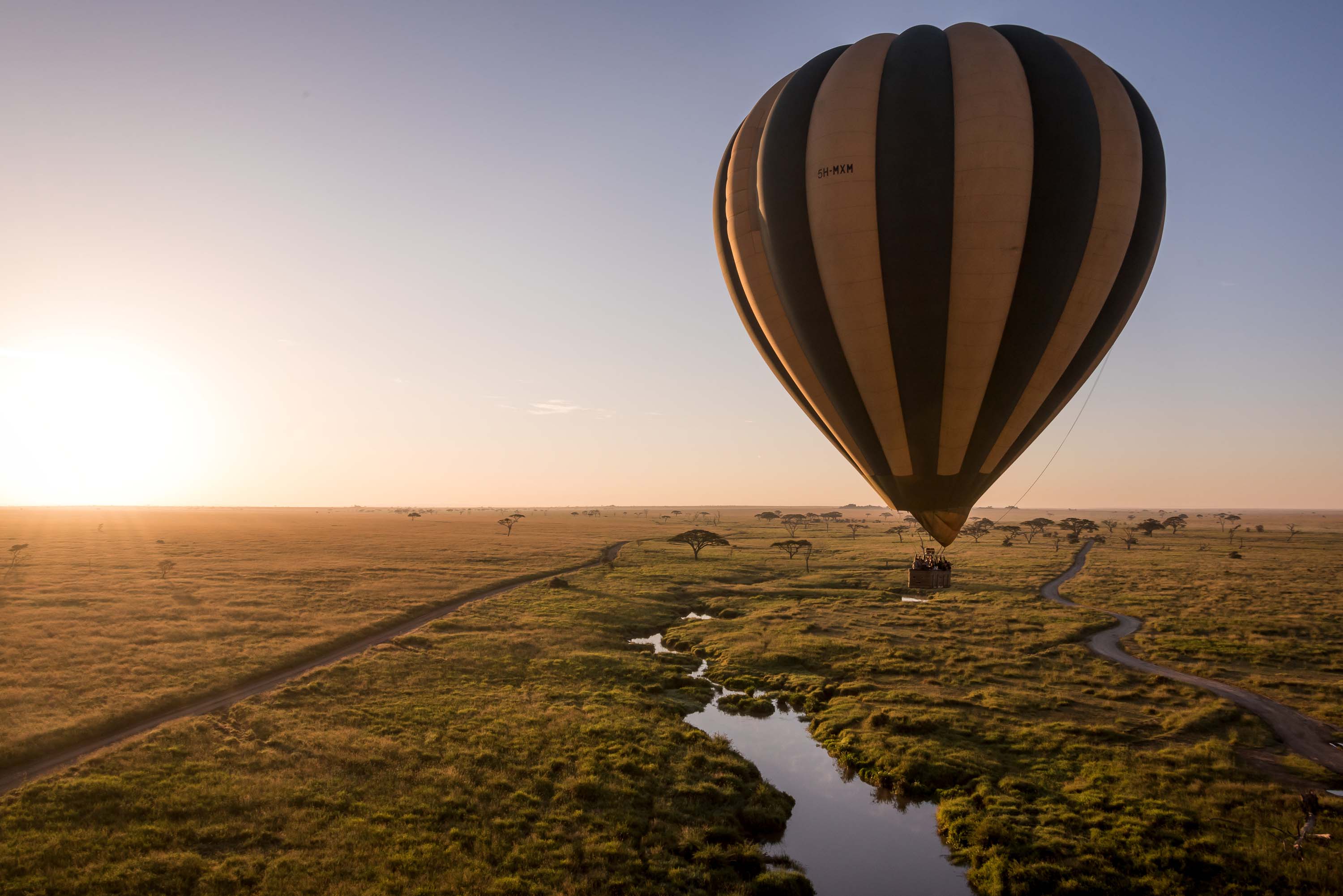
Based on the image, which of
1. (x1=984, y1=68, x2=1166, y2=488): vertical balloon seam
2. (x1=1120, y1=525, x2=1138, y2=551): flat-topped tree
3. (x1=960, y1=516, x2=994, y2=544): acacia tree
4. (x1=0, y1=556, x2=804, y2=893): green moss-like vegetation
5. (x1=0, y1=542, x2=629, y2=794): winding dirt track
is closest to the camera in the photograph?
(x1=0, y1=556, x2=804, y2=893): green moss-like vegetation

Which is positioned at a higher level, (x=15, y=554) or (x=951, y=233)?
(x=951, y=233)

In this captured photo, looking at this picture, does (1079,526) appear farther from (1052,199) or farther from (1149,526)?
(1052,199)

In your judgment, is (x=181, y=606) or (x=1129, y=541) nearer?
(x=181, y=606)

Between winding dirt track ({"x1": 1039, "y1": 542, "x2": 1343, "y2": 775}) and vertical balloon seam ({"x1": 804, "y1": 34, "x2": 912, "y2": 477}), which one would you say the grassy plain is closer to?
winding dirt track ({"x1": 1039, "y1": 542, "x2": 1343, "y2": 775})

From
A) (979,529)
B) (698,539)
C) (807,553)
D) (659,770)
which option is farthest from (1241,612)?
(979,529)

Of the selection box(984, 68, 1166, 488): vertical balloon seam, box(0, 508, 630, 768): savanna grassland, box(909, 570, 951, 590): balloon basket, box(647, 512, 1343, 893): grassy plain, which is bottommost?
box(647, 512, 1343, 893): grassy plain

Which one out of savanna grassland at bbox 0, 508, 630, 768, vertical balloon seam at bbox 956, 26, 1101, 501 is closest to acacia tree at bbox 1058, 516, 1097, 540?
savanna grassland at bbox 0, 508, 630, 768
